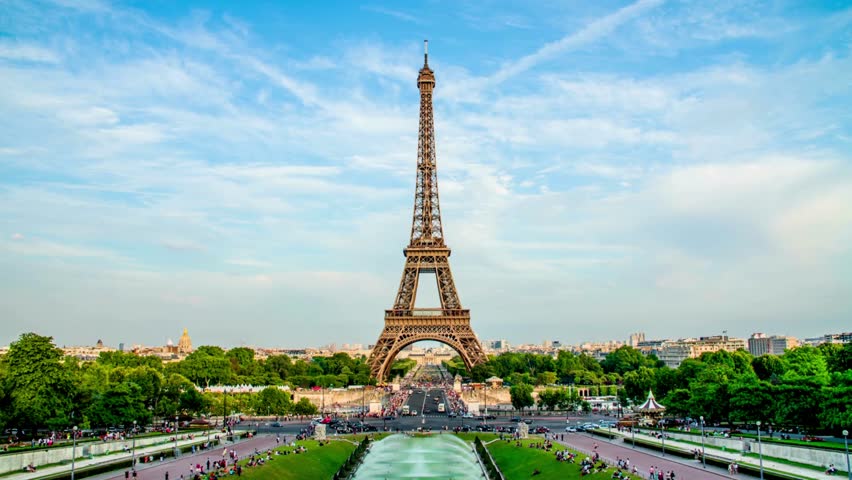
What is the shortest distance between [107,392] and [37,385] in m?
8.85

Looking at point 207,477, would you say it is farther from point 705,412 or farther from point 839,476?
point 705,412

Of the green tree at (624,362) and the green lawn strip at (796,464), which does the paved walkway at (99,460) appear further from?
the green tree at (624,362)

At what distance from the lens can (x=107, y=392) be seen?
198ft

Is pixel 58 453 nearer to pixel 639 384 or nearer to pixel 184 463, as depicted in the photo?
pixel 184 463

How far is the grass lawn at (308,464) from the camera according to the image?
146ft

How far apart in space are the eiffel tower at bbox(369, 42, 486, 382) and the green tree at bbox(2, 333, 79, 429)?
4823 cm

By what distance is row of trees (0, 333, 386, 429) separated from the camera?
169 feet

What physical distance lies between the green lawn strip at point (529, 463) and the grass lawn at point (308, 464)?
11.7 m

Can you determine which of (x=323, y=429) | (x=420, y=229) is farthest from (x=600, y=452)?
(x=420, y=229)

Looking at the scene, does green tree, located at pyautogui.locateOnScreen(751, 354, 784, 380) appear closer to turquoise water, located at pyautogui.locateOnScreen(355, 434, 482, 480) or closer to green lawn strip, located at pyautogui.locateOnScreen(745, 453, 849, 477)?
turquoise water, located at pyautogui.locateOnScreen(355, 434, 482, 480)

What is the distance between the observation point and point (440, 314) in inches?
3927

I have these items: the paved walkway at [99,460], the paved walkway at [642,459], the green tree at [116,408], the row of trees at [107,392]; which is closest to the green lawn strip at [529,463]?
the paved walkway at [642,459]

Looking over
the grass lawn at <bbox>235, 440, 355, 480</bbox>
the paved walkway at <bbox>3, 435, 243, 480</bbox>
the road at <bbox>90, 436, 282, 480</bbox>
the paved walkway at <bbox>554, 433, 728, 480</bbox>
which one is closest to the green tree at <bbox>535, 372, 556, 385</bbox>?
the paved walkway at <bbox>554, 433, 728, 480</bbox>

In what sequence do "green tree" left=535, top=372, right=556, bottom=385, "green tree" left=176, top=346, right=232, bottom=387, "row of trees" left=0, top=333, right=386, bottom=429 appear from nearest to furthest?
"row of trees" left=0, top=333, right=386, bottom=429 < "green tree" left=176, top=346, right=232, bottom=387 < "green tree" left=535, top=372, right=556, bottom=385
